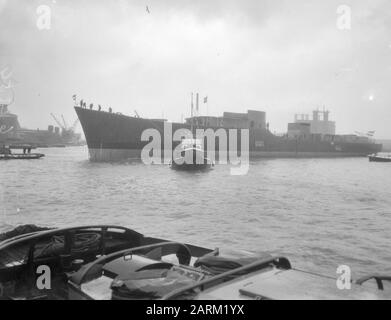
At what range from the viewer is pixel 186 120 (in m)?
90.6

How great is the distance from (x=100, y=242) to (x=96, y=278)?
1479 mm

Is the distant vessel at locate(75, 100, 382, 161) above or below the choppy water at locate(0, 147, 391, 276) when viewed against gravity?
above

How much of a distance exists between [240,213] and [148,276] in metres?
17.2

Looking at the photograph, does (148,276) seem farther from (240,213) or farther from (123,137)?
(123,137)

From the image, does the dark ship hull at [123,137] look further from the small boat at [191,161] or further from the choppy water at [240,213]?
the choppy water at [240,213]

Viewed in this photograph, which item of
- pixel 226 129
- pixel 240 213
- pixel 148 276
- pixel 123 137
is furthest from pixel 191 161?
pixel 148 276

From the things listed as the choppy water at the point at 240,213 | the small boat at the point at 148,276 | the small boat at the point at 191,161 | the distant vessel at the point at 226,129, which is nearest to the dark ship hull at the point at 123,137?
the distant vessel at the point at 226,129

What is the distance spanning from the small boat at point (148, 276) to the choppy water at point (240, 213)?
747 centimetres

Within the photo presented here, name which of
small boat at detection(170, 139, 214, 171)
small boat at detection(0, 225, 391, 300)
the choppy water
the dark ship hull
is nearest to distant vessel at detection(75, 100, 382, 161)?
the dark ship hull

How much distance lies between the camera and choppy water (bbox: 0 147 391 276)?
14242mm

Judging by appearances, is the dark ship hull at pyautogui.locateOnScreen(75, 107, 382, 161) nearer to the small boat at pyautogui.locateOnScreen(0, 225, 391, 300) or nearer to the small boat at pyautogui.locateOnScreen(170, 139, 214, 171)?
the small boat at pyautogui.locateOnScreen(170, 139, 214, 171)

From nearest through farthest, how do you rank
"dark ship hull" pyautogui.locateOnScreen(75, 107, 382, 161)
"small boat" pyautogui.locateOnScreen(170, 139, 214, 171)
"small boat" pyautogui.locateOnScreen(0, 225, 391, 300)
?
"small boat" pyautogui.locateOnScreen(0, 225, 391, 300)
"small boat" pyautogui.locateOnScreen(170, 139, 214, 171)
"dark ship hull" pyautogui.locateOnScreen(75, 107, 382, 161)

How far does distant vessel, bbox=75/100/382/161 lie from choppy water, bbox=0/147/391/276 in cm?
3094
